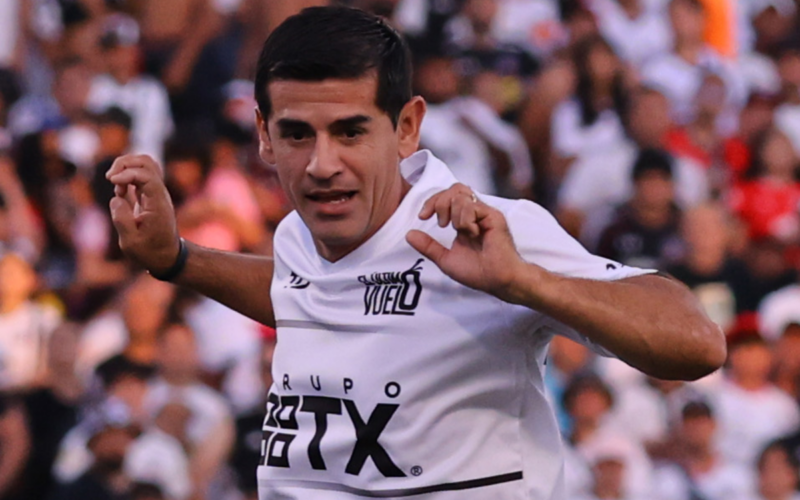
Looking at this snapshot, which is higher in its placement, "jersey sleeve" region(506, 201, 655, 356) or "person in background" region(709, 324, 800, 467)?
"person in background" region(709, 324, 800, 467)

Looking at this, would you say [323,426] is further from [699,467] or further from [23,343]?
[699,467]

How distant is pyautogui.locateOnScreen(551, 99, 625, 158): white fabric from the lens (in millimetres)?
9234

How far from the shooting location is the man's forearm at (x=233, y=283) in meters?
4.09

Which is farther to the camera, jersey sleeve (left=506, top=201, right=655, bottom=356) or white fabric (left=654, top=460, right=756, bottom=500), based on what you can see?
white fabric (left=654, top=460, right=756, bottom=500)

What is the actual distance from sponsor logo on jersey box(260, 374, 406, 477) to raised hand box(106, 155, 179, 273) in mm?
546

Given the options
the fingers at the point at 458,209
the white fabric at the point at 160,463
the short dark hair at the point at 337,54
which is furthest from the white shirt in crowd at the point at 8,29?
the fingers at the point at 458,209

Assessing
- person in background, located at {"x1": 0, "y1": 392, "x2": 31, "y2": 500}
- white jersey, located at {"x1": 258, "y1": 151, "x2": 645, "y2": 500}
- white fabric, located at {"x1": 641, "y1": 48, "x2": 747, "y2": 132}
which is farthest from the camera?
white fabric, located at {"x1": 641, "y1": 48, "x2": 747, "y2": 132}

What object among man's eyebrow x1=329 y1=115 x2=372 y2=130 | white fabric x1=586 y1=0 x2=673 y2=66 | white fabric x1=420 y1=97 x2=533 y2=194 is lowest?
man's eyebrow x1=329 y1=115 x2=372 y2=130

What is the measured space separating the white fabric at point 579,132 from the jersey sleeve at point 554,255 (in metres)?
5.97

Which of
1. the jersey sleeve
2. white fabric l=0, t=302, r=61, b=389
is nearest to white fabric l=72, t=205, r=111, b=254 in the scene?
white fabric l=0, t=302, r=61, b=389

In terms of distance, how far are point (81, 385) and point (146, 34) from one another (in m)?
3.02

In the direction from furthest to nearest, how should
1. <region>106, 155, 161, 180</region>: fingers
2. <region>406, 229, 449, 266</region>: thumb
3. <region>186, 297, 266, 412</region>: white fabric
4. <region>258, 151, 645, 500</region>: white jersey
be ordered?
<region>186, 297, 266, 412</region>: white fabric, <region>106, 155, 161, 180</region>: fingers, <region>258, 151, 645, 500</region>: white jersey, <region>406, 229, 449, 266</region>: thumb

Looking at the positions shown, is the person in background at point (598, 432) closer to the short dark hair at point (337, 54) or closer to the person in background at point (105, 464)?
the person in background at point (105, 464)

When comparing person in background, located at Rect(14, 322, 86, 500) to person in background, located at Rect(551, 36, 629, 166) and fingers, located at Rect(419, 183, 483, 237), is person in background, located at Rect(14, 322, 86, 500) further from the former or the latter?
fingers, located at Rect(419, 183, 483, 237)
